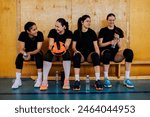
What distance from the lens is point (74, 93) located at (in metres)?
4.40

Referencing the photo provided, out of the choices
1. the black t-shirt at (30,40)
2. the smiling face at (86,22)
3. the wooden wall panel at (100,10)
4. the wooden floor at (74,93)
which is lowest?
the wooden floor at (74,93)

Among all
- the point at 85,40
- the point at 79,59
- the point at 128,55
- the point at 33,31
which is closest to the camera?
the point at 79,59

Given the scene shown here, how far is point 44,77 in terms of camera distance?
4.76 m

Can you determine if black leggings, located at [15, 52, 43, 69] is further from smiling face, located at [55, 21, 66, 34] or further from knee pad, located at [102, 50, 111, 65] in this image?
knee pad, located at [102, 50, 111, 65]

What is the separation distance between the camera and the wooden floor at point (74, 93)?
416cm

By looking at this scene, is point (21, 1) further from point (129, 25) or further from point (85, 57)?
point (129, 25)

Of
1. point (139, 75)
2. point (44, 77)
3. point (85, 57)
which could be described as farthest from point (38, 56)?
point (139, 75)

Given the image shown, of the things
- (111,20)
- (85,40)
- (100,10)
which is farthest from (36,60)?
(100,10)

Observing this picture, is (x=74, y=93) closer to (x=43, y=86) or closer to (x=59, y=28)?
(x=43, y=86)

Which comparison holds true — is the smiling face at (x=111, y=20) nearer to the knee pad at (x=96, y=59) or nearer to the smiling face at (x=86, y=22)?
the smiling face at (x=86, y=22)

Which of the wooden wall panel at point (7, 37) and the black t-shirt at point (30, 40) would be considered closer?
the black t-shirt at point (30, 40)

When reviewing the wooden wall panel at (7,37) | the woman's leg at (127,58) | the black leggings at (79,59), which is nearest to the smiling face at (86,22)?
the black leggings at (79,59)

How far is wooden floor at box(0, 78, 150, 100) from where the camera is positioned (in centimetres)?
416

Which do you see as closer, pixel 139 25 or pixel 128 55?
pixel 128 55
